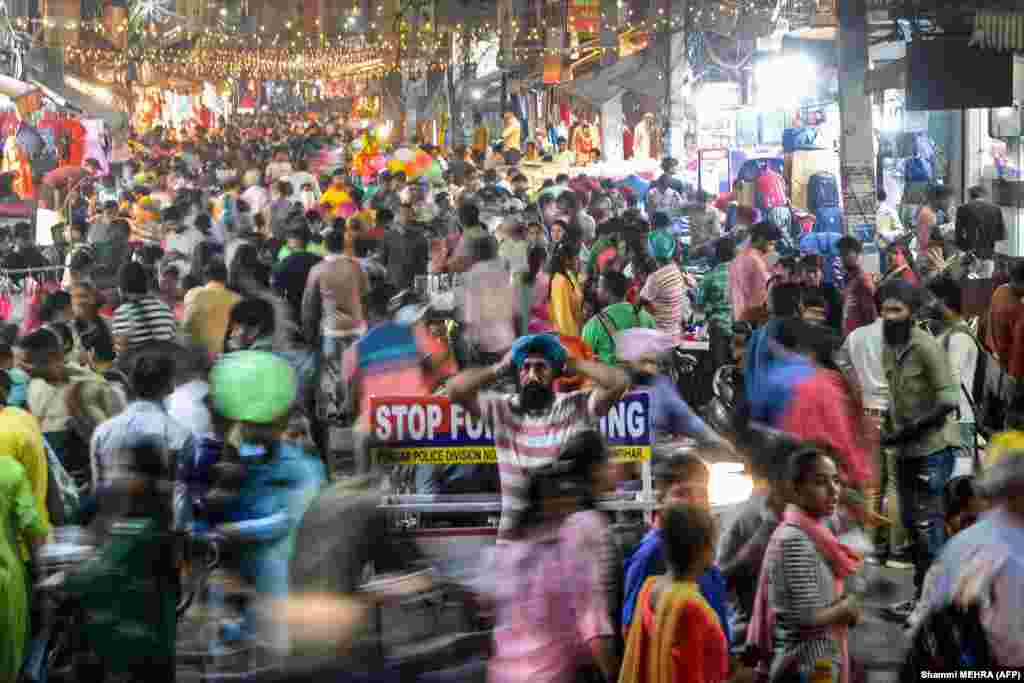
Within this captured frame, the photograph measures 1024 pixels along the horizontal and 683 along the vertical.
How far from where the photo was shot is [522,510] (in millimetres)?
5824

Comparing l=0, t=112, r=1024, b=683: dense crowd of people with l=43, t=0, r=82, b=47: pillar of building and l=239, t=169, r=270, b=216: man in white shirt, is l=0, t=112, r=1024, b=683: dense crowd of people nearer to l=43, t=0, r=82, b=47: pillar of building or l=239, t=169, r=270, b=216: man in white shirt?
l=239, t=169, r=270, b=216: man in white shirt

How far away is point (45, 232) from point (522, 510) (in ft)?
53.5

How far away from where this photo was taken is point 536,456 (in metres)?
7.16

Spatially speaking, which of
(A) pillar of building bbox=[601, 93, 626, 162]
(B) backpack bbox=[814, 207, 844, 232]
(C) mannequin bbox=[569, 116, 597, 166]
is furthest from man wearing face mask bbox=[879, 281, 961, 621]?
(A) pillar of building bbox=[601, 93, 626, 162]

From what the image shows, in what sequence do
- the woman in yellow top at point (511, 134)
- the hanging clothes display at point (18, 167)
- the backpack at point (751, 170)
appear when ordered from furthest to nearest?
the woman in yellow top at point (511, 134), the hanging clothes display at point (18, 167), the backpack at point (751, 170)

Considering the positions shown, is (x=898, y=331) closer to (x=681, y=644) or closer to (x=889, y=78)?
(x=681, y=644)

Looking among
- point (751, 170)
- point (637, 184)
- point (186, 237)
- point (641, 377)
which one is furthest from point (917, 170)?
point (641, 377)

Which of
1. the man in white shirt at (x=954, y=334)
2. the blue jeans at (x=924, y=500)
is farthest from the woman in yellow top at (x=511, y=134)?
the blue jeans at (x=924, y=500)

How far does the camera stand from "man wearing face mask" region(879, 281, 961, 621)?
9156 millimetres

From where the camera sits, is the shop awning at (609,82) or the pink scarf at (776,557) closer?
the pink scarf at (776,557)

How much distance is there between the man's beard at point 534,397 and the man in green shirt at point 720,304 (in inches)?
290

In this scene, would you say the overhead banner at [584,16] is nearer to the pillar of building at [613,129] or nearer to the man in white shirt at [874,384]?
the pillar of building at [613,129]

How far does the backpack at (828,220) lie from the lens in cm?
2250

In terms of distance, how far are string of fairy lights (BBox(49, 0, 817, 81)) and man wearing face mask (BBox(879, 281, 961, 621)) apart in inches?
657
